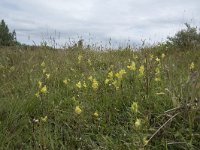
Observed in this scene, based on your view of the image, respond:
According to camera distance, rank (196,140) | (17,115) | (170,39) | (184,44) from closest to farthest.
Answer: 1. (196,140)
2. (17,115)
3. (184,44)
4. (170,39)

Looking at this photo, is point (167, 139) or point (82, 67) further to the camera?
point (82, 67)

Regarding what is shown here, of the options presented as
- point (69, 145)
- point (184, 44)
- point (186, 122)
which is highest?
point (184, 44)

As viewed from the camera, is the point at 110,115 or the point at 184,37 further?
the point at 184,37

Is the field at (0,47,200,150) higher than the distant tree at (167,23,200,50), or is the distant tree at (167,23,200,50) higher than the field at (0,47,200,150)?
the distant tree at (167,23,200,50)

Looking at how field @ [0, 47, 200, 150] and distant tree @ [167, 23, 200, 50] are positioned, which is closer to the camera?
field @ [0, 47, 200, 150]

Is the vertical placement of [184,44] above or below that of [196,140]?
above

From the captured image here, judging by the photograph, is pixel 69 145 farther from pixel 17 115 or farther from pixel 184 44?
pixel 184 44

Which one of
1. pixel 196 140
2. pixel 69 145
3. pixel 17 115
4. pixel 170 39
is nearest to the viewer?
pixel 196 140

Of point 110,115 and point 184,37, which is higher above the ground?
point 184,37

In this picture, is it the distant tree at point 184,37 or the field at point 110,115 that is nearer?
the field at point 110,115

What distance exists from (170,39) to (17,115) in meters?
4.91

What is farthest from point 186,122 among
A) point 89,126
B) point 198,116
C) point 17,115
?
point 17,115

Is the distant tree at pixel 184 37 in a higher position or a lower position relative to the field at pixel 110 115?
higher

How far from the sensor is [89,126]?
3205 mm
